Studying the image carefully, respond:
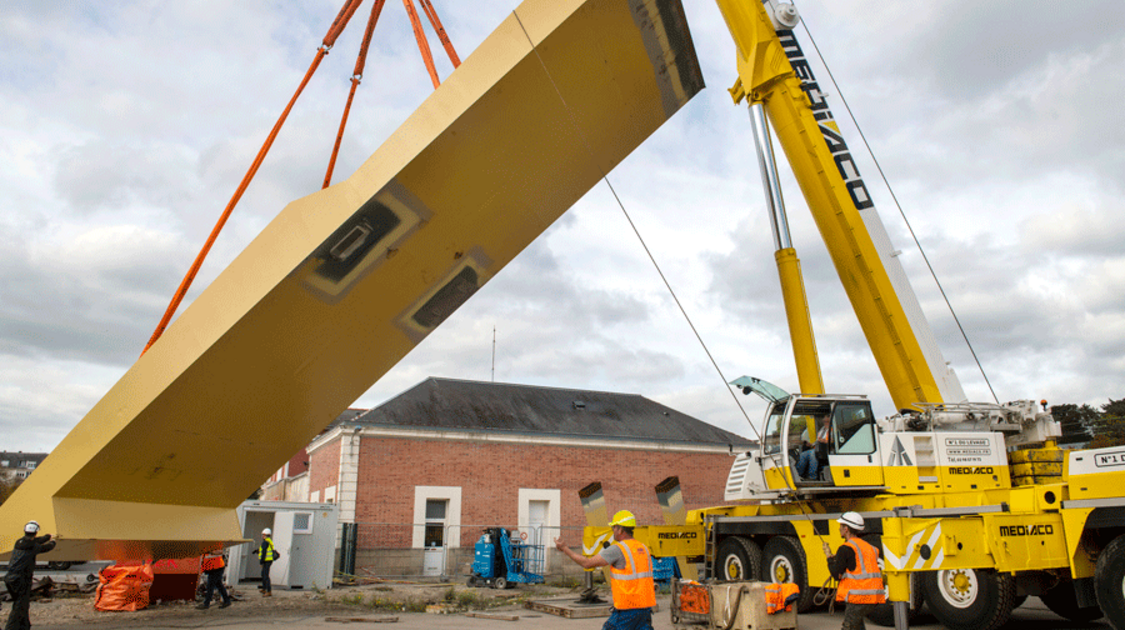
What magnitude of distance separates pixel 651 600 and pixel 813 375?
17.6ft

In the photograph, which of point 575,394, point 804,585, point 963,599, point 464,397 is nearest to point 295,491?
point 464,397

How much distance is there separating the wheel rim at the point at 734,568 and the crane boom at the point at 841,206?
309cm

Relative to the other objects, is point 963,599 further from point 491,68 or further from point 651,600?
point 491,68

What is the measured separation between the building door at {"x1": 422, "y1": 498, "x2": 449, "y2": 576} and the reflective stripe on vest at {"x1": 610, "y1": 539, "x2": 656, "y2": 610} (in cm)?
1579

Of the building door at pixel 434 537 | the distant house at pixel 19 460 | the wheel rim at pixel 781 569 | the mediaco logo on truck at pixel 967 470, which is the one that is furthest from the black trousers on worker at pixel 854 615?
the distant house at pixel 19 460

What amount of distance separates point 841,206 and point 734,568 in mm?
5149

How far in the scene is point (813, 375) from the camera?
31.0 feet

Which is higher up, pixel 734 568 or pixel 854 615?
pixel 854 615

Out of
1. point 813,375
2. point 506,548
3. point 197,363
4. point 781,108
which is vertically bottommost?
point 506,548

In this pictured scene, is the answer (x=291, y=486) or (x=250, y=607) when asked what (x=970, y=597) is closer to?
(x=250, y=607)

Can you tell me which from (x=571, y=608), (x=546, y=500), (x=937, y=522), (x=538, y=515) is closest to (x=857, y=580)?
(x=937, y=522)

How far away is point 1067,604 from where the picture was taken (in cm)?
830

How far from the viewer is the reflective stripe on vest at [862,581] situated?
18.5 feet

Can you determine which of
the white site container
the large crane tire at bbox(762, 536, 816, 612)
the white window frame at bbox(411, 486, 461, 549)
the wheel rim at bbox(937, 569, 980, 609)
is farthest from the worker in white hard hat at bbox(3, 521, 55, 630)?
the white window frame at bbox(411, 486, 461, 549)
